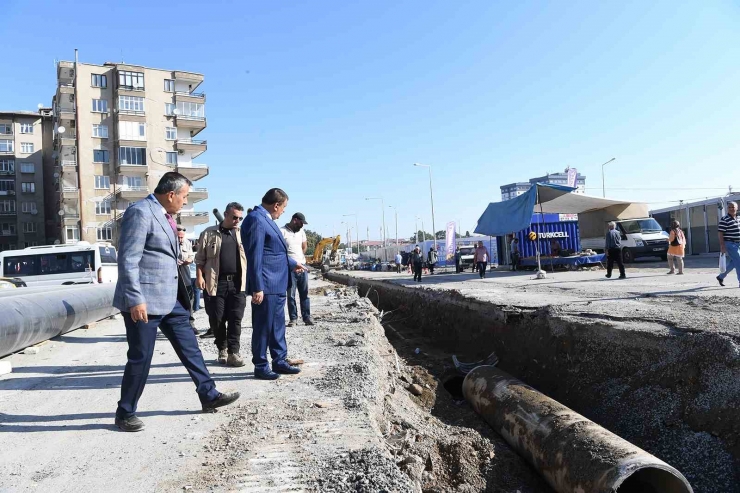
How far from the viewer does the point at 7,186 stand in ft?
179

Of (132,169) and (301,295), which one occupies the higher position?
(132,169)

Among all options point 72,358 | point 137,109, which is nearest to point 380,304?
point 72,358

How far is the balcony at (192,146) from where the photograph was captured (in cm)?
4562

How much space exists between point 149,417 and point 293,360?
1.71 m

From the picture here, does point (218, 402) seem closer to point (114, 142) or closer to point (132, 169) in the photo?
point (132, 169)

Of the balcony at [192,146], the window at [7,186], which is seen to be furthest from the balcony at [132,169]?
the window at [7,186]

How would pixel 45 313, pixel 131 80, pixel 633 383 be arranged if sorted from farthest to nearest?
pixel 131 80 → pixel 45 313 → pixel 633 383

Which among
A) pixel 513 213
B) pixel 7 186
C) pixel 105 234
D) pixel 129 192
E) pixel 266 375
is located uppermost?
pixel 7 186

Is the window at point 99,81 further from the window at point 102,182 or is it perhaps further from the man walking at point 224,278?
the man walking at point 224,278

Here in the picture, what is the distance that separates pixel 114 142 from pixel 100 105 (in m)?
3.38

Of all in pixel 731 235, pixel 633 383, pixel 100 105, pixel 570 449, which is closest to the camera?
pixel 570 449

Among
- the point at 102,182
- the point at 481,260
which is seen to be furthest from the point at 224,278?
the point at 102,182

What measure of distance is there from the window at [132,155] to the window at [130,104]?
3.31 m

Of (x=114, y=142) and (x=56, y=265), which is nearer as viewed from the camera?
Answer: (x=56, y=265)
